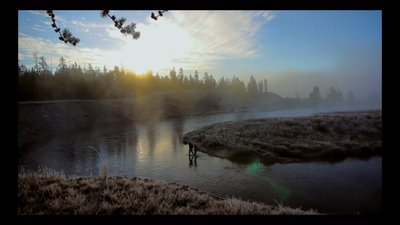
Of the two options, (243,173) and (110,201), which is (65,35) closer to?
(110,201)

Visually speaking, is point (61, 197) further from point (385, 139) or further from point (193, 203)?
point (385, 139)

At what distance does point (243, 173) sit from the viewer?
67.9 feet

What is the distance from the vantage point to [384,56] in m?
6.82

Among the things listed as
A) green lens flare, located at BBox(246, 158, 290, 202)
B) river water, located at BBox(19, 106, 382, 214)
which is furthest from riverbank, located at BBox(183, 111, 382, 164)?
river water, located at BBox(19, 106, 382, 214)

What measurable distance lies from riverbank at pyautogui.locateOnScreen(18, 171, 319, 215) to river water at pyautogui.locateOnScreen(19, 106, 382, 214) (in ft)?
10.2

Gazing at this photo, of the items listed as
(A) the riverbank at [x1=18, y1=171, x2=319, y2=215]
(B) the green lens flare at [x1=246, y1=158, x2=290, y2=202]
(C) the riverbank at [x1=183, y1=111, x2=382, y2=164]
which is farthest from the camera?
(C) the riverbank at [x1=183, y1=111, x2=382, y2=164]

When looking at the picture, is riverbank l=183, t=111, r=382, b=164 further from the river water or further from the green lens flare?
the river water

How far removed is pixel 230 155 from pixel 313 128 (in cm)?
Result: 1308

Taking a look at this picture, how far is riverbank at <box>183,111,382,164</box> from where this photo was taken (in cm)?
2538

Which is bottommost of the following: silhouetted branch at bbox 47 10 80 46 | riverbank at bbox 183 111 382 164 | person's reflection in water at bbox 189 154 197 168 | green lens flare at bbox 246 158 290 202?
green lens flare at bbox 246 158 290 202

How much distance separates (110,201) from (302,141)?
23991 millimetres

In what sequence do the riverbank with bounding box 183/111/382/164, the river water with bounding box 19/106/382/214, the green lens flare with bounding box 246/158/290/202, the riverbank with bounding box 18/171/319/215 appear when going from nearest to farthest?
1. the riverbank with bounding box 18/171/319/215
2. the river water with bounding box 19/106/382/214
3. the green lens flare with bounding box 246/158/290/202
4. the riverbank with bounding box 183/111/382/164

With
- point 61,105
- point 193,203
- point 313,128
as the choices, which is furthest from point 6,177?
point 61,105

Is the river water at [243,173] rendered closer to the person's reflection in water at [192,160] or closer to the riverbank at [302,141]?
the person's reflection in water at [192,160]
